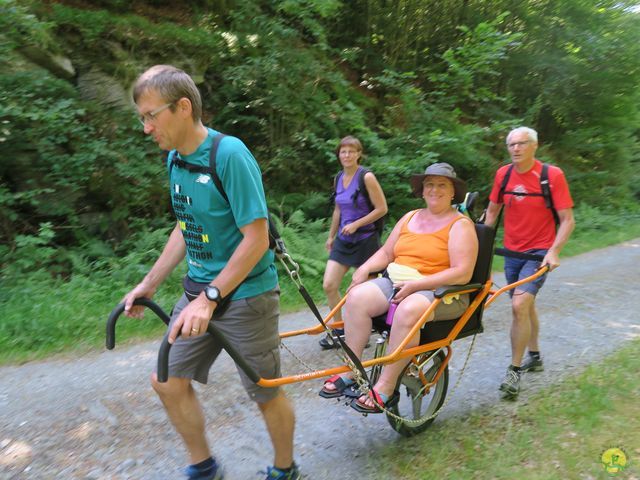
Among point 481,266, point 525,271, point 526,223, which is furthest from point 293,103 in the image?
point 481,266

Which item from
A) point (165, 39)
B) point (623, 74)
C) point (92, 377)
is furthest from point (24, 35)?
point (623, 74)

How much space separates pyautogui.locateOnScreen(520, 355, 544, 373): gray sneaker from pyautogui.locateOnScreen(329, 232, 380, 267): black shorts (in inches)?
66.5

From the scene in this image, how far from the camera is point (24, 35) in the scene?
6.50 m

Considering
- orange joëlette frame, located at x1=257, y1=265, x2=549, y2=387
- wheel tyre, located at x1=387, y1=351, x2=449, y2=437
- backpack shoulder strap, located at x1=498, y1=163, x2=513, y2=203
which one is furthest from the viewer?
backpack shoulder strap, located at x1=498, y1=163, x2=513, y2=203

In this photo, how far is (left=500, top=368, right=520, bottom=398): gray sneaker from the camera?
12.9 ft

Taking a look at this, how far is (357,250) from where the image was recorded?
4.86 m

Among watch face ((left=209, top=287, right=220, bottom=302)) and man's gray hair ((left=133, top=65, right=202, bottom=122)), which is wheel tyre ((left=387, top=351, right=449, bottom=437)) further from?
man's gray hair ((left=133, top=65, right=202, bottom=122))

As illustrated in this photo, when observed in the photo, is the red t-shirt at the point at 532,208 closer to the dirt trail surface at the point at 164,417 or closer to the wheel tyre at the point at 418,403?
the dirt trail surface at the point at 164,417

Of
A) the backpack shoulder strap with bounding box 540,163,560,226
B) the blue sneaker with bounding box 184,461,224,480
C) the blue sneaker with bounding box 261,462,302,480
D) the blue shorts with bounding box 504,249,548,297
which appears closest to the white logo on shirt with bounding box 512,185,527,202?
the backpack shoulder strap with bounding box 540,163,560,226

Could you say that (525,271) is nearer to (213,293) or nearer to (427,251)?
(427,251)

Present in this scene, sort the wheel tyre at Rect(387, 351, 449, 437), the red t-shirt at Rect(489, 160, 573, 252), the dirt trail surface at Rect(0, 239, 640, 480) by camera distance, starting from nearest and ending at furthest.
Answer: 1. the dirt trail surface at Rect(0, 239, 640, 480)
2. the wheel tyre at Rect(387, 351, 449, 437)
3. the red t-shirt at Rect(489, 160, 573, 252)

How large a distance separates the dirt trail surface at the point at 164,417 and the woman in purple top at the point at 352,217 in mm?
864

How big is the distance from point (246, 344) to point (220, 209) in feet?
2.23

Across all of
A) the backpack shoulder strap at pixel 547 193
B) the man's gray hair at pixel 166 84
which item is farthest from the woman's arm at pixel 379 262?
the man's gray hair at pixel 166 84
